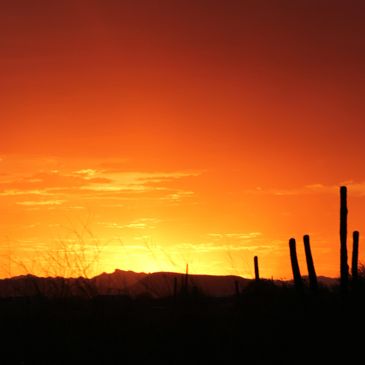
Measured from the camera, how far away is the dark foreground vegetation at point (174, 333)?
899 centimetres

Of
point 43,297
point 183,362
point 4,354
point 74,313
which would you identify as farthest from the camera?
point 43,297

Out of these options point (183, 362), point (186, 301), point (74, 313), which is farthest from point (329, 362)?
point (74, 313)

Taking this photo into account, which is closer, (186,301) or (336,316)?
(336,316)

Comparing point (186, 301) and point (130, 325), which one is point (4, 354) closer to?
point (130, 325)

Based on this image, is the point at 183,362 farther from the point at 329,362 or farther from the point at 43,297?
the point at 43,297

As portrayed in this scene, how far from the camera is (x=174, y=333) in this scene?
983 cm

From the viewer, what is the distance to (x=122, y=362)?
28.7 ft

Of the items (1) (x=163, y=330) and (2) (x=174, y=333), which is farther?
(1) (x=163, y=330)

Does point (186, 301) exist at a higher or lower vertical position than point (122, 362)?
higher

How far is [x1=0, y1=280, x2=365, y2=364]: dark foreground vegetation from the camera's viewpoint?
8.99 m

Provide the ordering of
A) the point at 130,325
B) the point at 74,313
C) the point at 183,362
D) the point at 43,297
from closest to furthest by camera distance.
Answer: the point at 183,362 → the point at 130,325 → the point at 74,313 → the point at 43,297

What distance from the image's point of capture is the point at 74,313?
10914 millimetres

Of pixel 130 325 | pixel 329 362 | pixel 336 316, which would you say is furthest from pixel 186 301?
pixel 329 362

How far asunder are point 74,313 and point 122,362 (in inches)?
93.1
